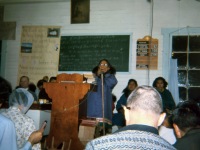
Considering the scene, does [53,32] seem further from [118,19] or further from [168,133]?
[168,133]

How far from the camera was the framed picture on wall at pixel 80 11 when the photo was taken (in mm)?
6659

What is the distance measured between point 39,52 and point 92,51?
1.25m

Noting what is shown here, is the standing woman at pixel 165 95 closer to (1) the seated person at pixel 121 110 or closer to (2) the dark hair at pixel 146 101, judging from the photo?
(1) the seated person at pixel 121 110

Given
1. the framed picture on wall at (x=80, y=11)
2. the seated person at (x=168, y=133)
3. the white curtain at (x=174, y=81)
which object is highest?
the framed picture on wall at (x=80, y=11)

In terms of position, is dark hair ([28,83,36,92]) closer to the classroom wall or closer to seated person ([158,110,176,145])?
the classroom wall

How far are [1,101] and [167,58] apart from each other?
485cm

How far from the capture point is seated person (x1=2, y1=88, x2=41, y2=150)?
2461 mm

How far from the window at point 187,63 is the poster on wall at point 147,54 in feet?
1.26

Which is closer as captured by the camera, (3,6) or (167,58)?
(167,58)

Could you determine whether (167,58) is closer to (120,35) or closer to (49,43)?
(120,35)

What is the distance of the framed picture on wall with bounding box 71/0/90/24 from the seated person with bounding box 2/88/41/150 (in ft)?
13.9

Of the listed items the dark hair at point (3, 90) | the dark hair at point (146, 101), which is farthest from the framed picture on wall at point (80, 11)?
→ the dark hair at point (146, 101)

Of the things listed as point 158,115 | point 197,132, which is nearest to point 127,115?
point 158,115

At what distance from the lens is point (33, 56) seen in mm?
6945
